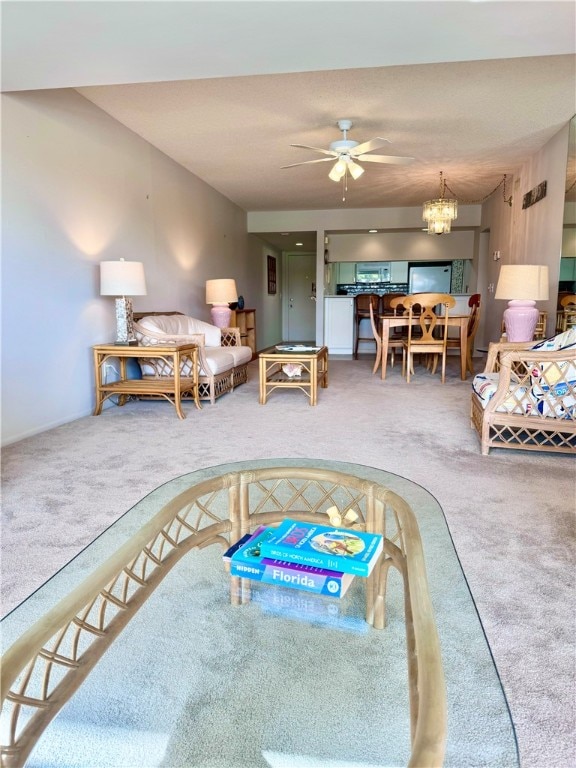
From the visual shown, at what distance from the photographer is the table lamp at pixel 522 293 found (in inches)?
153

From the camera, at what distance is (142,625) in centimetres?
110

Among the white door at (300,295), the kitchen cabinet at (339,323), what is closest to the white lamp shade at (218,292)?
the kitchen cabinet at (339,323)

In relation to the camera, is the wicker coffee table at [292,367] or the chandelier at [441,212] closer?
the wicker coffee table at [292,367]

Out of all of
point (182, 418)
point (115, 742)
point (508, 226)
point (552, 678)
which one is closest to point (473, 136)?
point (508, 226)

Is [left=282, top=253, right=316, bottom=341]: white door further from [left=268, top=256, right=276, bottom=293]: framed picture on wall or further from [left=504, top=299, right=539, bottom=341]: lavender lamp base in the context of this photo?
[left=504, top=299, right=539, bottom=341]: lavender lamp base

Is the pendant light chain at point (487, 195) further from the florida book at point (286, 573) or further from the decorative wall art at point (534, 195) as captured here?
the florida book at point (286, 573)

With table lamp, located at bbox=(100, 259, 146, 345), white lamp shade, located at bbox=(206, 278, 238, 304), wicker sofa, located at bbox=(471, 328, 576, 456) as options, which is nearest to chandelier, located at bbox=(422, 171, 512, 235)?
white lamp shade, located at bbox=(206, 278, 238, 304)

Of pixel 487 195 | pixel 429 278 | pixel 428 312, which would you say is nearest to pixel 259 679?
pixel 428 312

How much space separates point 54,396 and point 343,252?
6784 millimetres

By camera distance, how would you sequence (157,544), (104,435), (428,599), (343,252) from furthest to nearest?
1. (343,252)
2. (104,435)
3. (157,544)
4. (428,599)

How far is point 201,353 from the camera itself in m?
4.19

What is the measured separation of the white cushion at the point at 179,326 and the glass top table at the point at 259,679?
3.37 meters

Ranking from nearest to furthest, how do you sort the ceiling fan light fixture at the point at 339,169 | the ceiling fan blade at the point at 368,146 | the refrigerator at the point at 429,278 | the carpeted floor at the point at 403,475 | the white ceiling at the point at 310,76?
the carpeted floor at the point at 403,475
the white ceiling at the point at 310,76
the ceiling fan blade at the point at 368,146
the ceiling fan light fixture at the point at 339,169
the refrigerator at the point at 429,278

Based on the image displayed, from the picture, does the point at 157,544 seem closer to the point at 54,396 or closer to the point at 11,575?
the point at 11,575
